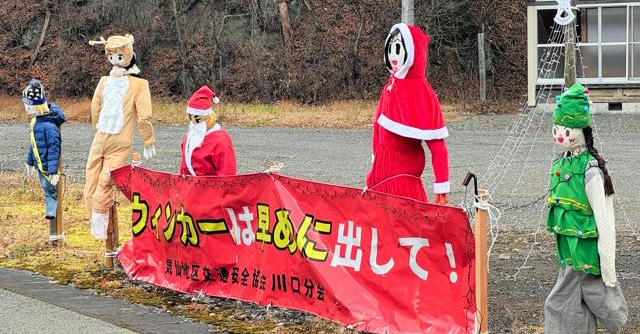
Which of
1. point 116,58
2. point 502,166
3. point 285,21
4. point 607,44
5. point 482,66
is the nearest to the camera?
point 116,58

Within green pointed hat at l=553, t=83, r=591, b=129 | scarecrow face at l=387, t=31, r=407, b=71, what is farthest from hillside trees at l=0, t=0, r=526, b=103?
green pointed hat at l=553, t=83, r=591, b=129

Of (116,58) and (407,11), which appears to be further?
(407,11)

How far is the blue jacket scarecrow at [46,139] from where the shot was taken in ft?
32.8

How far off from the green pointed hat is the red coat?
3394 millimetres

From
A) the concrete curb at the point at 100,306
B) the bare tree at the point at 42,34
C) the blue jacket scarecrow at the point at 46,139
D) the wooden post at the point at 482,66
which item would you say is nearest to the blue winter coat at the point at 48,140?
the blue jacket scarecrow at the point at 46,139

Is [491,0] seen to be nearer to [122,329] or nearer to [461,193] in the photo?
[461,193]

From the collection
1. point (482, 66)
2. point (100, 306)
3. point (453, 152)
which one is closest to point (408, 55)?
point (100, 306)

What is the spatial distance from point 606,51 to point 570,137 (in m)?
24.6

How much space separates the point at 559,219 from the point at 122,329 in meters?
3.25

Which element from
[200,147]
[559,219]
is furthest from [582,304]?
[200,147]

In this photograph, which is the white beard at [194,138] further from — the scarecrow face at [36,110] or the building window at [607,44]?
the building window at [607,44]

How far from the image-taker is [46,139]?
32.8ft

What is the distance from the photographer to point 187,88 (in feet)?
122

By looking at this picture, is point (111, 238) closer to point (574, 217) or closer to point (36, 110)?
point (36, 110)
